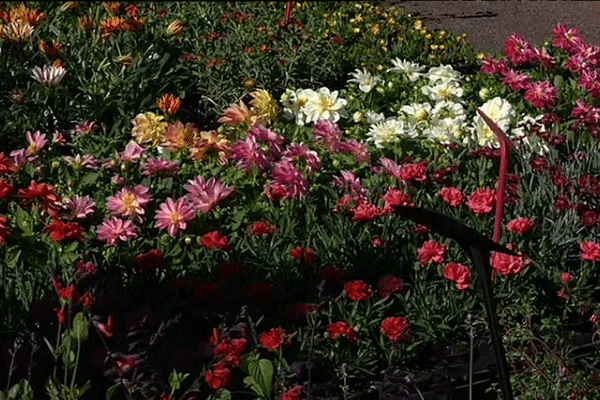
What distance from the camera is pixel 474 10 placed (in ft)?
23.1

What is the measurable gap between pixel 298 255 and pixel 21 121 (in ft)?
5.46

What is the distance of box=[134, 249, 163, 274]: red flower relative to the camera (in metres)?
3.25

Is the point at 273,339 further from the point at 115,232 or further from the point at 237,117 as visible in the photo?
the point at 237,117

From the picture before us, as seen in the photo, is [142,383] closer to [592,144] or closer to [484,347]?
[484,347]

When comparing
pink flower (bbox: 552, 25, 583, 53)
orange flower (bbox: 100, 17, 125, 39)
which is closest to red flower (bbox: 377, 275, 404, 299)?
orange flower (bbox: 100, 17, 125, 39)

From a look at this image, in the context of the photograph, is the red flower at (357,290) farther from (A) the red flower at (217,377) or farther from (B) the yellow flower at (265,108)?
(B) the yellow flower at (265,108)

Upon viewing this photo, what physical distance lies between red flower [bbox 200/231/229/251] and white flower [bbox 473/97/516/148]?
141 centimetres

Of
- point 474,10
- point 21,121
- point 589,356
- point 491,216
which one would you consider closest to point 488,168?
point 491,216

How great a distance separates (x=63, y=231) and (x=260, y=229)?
0.61 meters

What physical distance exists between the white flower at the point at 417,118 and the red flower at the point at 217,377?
192cm

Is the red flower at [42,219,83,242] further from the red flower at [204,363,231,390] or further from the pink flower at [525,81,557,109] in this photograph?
the pink flower at [525,81,557,109]

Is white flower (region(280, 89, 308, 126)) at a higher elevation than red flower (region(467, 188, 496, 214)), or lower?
lower

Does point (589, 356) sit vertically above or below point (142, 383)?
below

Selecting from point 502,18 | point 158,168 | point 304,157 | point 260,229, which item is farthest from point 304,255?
point 502,18
